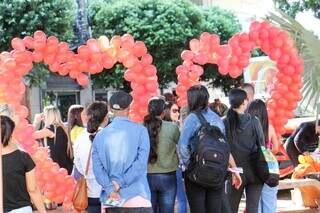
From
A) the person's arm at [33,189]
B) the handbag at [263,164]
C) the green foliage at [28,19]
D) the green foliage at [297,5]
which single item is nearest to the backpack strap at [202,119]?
the handbag at [263,164]

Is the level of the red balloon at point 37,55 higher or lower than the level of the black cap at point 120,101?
higher

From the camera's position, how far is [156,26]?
23.0 m

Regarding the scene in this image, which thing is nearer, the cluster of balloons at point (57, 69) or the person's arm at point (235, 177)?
the person's arm at point (235, 177)

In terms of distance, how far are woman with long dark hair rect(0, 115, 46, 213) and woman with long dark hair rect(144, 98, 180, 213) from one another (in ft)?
5.72

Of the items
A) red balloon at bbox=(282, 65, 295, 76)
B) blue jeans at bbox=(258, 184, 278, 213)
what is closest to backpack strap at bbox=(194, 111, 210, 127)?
blue jeans at bbox=(258, 184, 278, 213)

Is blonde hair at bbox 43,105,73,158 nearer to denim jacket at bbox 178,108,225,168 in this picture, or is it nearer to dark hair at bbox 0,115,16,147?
denim jacket at bbox 178,108,225,168

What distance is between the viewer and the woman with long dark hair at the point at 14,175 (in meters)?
4.40

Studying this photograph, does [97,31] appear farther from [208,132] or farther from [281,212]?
[208,132]

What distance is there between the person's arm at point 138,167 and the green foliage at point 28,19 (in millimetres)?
13306

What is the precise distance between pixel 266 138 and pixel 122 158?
241 centimetres

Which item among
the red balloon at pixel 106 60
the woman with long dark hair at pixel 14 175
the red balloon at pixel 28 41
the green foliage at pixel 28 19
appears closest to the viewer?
the woman with long dark hair at pixel 14 175

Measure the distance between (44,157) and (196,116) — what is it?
3308mm

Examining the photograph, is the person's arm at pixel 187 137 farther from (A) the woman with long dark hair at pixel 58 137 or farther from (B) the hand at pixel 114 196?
(A) the woman with long dark hair at pixel 58 137

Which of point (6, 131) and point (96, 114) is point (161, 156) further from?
point (6, 131)
